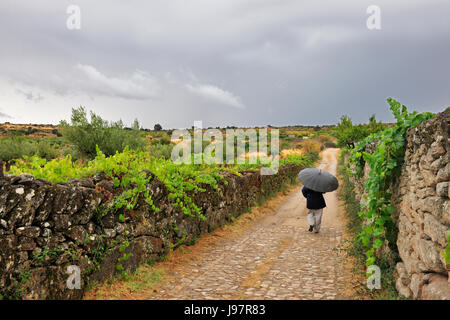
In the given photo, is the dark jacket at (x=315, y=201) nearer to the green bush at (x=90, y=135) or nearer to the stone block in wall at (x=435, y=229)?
the stone block in wall at (x=435, y=229)

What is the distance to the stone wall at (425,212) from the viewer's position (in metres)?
3.12

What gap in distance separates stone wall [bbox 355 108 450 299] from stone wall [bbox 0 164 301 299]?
13.5 feet

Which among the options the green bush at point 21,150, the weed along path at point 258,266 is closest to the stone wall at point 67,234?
the weed along path at point 258,266

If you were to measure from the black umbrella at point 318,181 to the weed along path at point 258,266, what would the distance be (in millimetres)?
1312

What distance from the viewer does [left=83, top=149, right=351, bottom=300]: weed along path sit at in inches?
200

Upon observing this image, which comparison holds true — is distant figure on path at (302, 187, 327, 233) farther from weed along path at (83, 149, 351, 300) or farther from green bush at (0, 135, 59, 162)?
green bush at (0, 135, 59, 162)

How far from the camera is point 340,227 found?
9625mm

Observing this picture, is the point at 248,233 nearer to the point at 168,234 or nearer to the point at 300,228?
the point at 300,228

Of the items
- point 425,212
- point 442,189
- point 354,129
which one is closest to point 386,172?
point 425,212

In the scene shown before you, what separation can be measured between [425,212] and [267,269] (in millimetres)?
3361

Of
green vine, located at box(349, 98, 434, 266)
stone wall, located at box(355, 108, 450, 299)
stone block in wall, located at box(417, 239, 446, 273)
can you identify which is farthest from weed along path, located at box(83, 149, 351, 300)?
stone block in wall, located at box(417, 239, 446, 273)

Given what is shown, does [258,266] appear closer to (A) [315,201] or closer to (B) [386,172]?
(B) [386,172]
